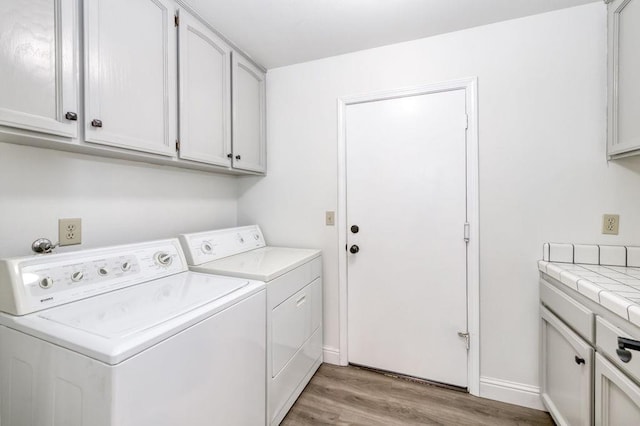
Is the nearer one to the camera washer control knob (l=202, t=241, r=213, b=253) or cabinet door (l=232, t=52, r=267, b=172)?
washer control knob (l=202, t=241, r=213, b=253)

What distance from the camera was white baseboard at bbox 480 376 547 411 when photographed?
161 cm

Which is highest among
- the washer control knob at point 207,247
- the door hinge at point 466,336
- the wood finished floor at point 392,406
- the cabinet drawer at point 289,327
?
the washer control knob at point 207,247

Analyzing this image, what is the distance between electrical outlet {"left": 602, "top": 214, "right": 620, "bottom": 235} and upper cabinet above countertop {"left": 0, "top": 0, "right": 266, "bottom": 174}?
2.26 meters

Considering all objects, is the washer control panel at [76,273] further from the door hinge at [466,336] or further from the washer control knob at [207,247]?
the door hinge at [466,336]

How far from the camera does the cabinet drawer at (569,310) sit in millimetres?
1111

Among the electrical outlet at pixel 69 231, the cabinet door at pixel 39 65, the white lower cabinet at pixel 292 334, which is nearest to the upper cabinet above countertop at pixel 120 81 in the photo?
the cabinet door at pixel 39 65

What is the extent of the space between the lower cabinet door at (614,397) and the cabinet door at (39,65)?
2.19 meters

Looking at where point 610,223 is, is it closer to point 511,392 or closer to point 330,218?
point 511,392

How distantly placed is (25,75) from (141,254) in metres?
0.81

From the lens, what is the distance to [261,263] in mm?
1612

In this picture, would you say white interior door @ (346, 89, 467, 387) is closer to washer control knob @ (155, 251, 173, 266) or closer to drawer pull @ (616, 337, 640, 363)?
drawer pull @ (616, 337, 640, 363)

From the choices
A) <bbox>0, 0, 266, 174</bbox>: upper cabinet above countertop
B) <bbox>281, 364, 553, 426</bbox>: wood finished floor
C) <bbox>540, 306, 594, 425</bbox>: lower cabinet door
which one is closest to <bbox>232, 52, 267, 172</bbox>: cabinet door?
<bbox>0, 0, 266, 174</bbox>: upper cabinet above countertop

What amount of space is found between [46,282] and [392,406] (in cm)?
184

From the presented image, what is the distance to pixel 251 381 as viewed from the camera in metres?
1.22
